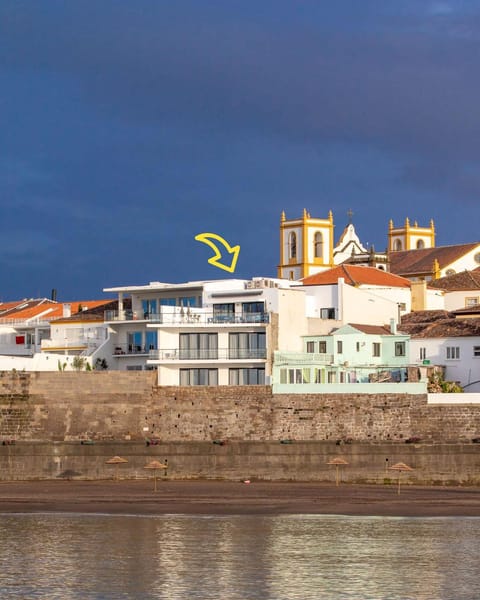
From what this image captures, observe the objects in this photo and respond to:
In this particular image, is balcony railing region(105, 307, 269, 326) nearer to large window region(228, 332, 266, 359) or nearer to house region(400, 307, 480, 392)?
large window region(228, 332, 266, 359)

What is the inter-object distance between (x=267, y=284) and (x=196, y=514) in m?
24.9

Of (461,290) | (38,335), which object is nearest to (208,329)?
(38,335)

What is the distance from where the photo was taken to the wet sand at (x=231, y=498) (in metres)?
43.8

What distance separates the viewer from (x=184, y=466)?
52.6m

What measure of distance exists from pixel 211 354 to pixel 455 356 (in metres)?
11.2

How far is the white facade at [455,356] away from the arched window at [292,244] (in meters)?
47.3

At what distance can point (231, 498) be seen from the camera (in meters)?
46.7

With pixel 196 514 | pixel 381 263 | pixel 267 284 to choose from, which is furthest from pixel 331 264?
pixel 196 514

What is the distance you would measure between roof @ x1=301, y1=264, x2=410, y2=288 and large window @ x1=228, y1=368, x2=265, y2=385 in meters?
13.4

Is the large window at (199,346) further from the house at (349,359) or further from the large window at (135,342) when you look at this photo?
the large window at (135,342)

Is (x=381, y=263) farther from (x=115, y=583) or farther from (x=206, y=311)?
(x=115, y=583)

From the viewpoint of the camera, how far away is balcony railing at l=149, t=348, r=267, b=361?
61.3m

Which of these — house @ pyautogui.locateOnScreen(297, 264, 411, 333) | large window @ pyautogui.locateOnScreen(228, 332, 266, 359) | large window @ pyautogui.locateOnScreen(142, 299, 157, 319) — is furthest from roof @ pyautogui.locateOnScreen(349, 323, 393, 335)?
large window @ pyautogui.locateOnScreen(142, 299, 157, 319)

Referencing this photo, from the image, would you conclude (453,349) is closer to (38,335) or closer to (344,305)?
(344,305)
